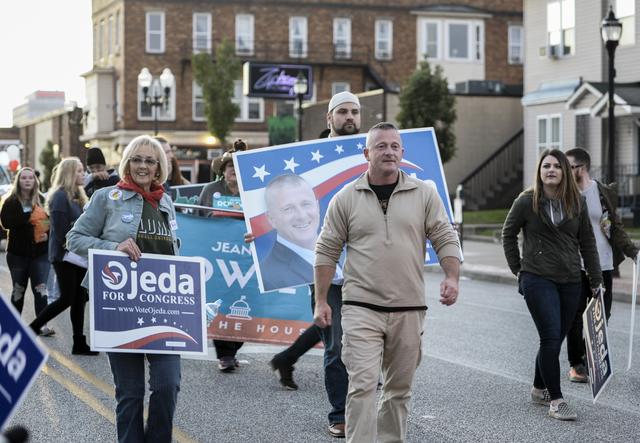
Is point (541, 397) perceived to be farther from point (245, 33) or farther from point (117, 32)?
point (117, 32)

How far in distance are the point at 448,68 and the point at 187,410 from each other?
53.8 meters

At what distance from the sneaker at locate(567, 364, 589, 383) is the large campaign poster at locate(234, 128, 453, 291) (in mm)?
2253

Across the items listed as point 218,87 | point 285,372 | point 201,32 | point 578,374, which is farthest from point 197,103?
point 285,372

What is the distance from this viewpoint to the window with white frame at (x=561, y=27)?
116 feet

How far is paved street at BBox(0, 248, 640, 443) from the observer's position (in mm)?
7543

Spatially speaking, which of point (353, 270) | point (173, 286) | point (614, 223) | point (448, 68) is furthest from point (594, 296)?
point (448, 68)

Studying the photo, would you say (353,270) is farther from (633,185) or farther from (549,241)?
(633,185)

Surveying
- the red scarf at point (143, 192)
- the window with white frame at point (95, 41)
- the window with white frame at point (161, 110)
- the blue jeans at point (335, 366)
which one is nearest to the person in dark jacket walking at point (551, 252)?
the blue jeans at point (335, 366)

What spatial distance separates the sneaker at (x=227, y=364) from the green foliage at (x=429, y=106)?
103 feet

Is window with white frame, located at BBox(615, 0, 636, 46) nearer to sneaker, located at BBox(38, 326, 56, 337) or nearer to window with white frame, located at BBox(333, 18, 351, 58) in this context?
sneaker, located at BBox(38, 326, 56, 337)

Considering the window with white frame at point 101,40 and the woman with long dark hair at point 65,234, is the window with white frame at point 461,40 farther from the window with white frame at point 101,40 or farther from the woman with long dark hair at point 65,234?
the woman with long dark hair at point 65,234

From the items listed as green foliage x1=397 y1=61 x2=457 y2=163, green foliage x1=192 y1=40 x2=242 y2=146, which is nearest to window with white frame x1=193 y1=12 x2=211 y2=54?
green foliage x1=192 y1=40 x2=242 y2=146

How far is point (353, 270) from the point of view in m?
6.21

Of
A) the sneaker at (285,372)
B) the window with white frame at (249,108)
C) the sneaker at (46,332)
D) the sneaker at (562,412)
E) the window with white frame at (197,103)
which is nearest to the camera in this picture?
the sneaker at (562,412)
